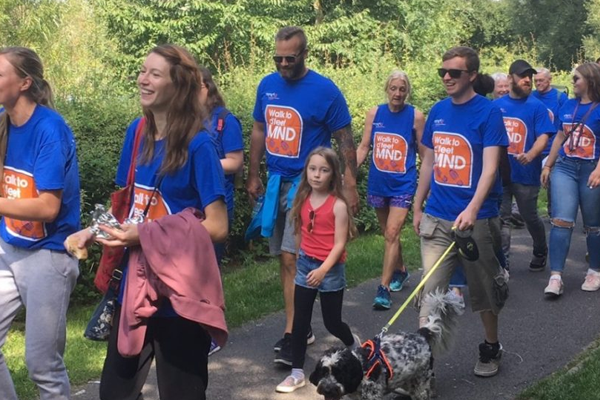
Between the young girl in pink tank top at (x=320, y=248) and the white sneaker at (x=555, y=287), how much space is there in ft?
9.68

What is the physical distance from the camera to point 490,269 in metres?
5.40

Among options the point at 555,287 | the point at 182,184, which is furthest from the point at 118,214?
the point at 555,287

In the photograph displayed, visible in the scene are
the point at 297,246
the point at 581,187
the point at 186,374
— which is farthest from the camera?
the point at 581,187

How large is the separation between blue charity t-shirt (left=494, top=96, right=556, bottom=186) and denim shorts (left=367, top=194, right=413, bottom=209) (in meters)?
1.48

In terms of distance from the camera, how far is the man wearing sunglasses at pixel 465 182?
17.3 feet

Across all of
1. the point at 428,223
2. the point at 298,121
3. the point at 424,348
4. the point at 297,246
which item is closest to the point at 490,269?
the point at 428,223

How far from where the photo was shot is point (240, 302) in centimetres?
745

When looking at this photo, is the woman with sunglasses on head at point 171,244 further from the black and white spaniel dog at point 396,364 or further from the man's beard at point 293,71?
the man's beard at point 293,71

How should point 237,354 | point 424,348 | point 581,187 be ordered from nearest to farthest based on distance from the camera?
point 424,348, point 237,354, point 581,187

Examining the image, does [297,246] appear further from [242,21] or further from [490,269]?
[242,21]

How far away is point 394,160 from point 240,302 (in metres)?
1.94

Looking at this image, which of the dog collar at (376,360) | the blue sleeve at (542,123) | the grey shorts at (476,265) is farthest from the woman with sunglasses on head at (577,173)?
the dog collar at (376,360)

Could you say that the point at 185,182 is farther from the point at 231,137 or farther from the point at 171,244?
the point at 231,137

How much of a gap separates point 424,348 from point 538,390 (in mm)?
919
